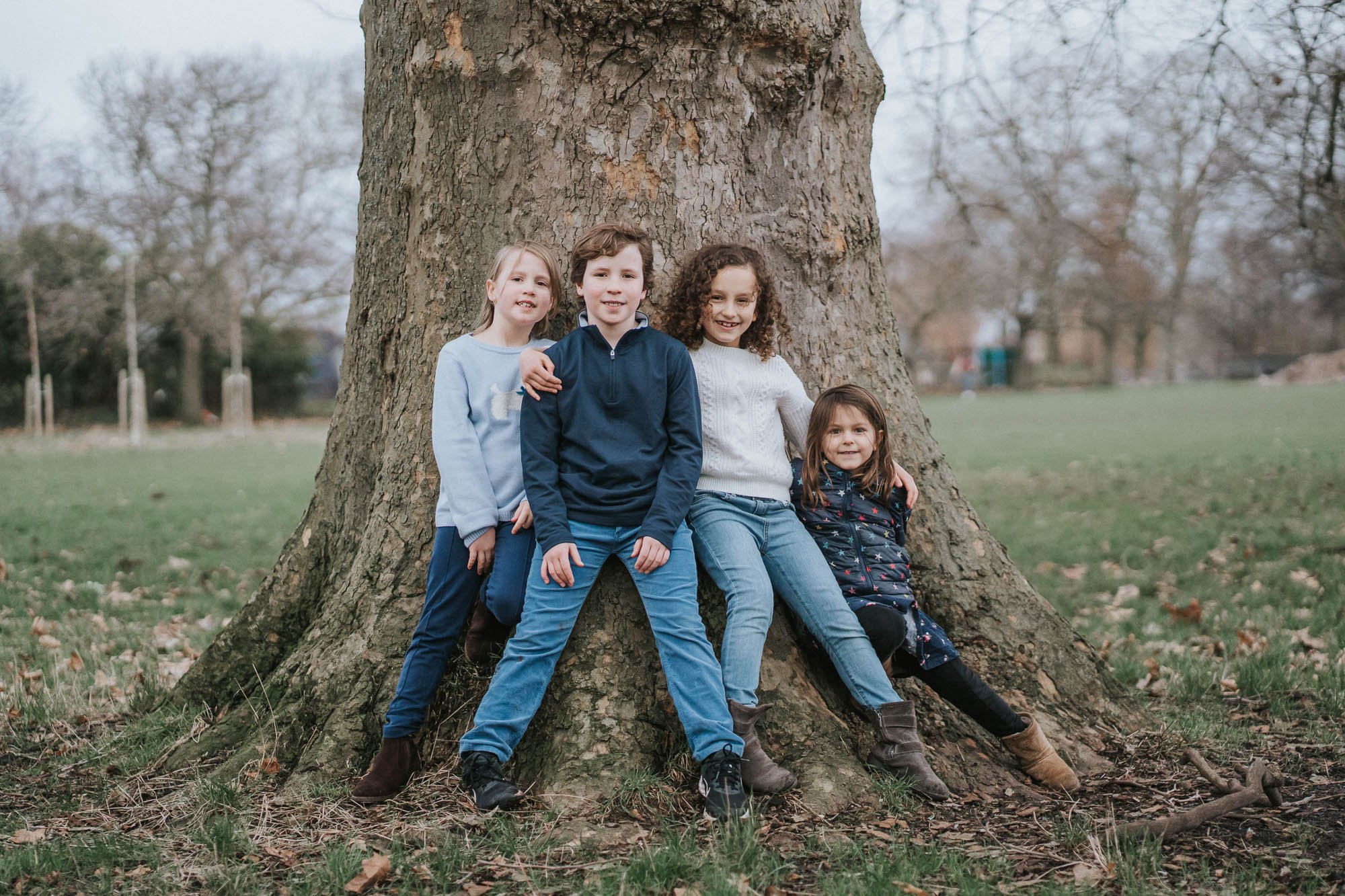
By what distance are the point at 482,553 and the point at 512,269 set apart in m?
0.93

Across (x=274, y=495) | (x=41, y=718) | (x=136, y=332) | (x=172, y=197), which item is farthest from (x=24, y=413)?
(x=41, y=718)

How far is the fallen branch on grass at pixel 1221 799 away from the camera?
9.29 ft

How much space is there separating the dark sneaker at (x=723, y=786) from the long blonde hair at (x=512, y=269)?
1526mm

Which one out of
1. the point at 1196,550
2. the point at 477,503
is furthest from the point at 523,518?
the point at 1196,550

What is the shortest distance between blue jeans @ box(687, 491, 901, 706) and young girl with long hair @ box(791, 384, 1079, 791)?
10cm

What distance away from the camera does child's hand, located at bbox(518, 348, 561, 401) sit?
322cm

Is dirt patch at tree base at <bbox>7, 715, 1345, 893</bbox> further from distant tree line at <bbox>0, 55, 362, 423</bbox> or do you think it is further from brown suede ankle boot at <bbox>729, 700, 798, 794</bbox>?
distant tree line at <bbox>0, 55, 362, 423</bbox>

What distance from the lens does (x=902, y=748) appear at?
10.4 ft

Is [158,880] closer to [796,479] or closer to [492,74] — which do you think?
[796,479]

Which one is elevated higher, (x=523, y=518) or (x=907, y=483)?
(x=907, y=483)

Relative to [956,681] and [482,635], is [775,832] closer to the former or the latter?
[956,681]

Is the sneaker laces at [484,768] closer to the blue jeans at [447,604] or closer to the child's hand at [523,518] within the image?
the blue jeans at [447,604]

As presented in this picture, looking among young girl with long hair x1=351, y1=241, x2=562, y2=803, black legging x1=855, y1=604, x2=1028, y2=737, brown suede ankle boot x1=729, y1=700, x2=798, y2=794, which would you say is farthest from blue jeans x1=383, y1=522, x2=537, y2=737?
black legging x1=855, y1=604, x2=1028, y2=737

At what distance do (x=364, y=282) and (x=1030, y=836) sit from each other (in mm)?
2959
